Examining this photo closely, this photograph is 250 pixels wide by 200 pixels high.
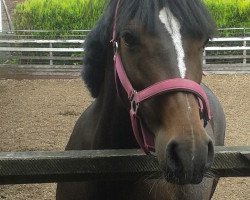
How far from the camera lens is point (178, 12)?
2.18 m

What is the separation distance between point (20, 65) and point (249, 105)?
7.68 meters

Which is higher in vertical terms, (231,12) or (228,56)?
(231,12)

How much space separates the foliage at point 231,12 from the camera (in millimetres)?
16188

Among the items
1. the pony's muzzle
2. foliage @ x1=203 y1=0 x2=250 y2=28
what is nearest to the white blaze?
the pony's muzzle

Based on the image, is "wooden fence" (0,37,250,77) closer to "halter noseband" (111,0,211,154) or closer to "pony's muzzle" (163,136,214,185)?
"halter noseband" (111,0,211,154)

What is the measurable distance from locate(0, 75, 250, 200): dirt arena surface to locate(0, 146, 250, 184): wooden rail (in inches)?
133

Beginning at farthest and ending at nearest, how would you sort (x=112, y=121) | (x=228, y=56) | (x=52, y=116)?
(x=228, y=56) → (x=52, y=116) → (x=112, y=121)

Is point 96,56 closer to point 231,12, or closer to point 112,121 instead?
point 112,121

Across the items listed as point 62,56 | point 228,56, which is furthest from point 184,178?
point 228,56

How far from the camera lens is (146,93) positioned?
2.13 meters

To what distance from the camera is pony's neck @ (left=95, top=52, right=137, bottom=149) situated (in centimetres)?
255

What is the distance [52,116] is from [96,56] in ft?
22.7

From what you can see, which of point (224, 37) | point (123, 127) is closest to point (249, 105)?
point (224, 37)

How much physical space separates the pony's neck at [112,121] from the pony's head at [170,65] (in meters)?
0.30
